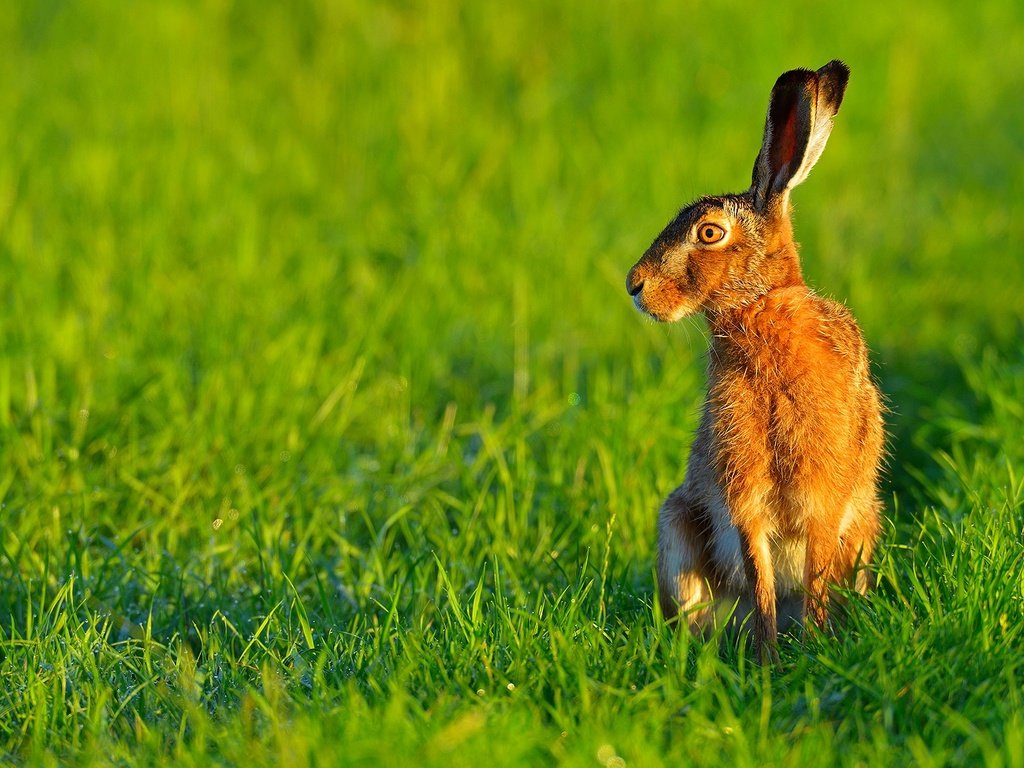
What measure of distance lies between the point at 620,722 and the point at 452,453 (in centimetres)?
225

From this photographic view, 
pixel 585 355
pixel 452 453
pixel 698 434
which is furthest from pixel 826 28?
pixel 698 434

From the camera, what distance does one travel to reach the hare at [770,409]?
12.3ft

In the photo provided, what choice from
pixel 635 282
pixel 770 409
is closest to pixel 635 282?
pixel 635 282

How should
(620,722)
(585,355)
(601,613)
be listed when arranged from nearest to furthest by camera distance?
(620,722)
(601,613)
(585,355)

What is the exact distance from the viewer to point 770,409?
378 cm

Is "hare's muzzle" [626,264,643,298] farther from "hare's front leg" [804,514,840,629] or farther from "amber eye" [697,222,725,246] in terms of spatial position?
"hare's front leg" [804,514,840,629]

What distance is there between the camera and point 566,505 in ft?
16.1

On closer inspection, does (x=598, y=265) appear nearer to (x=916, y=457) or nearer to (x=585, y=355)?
(x=585, y=355)

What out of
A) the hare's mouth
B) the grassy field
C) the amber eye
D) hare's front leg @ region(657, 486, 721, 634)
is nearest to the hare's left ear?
the amber eye

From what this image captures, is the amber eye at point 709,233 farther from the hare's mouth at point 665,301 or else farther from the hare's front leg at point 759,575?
the hare's front leg at point 759,575

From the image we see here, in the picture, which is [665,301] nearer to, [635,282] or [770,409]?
[635,282]

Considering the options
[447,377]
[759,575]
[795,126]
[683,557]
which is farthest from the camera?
[447,377]

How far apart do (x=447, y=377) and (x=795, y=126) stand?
2.62m

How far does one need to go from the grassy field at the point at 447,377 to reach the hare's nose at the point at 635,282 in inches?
13.0
